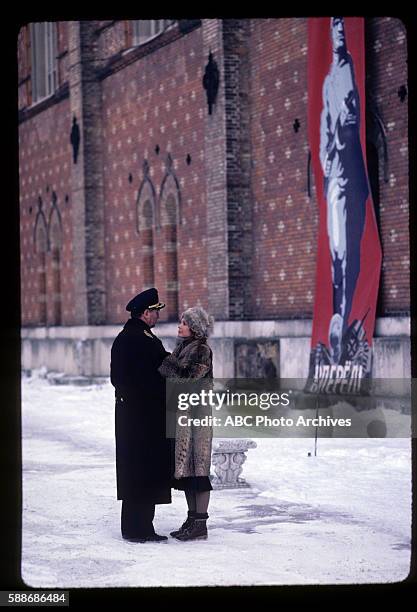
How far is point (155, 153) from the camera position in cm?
2106

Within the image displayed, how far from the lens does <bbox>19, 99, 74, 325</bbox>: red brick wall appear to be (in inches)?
1012

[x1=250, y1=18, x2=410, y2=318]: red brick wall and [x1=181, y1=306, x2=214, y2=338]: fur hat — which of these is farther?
[x1=250, y1=18, x2=410, y2=318]: red brick wall

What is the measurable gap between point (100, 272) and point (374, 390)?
11.3 metres

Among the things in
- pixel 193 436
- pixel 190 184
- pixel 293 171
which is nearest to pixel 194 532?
pixel 193 436

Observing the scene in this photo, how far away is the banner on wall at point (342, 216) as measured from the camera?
13625 mm

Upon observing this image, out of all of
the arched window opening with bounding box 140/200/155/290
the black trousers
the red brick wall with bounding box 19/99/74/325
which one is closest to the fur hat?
the black trousers

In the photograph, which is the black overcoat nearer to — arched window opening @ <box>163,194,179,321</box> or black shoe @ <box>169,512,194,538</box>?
black shoe @ <box>169,512,194,538</box>

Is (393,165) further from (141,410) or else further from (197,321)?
(141,410)

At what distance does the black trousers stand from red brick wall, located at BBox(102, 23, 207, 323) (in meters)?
12.2

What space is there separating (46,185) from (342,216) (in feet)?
46.8

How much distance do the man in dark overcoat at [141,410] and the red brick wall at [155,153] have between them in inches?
488

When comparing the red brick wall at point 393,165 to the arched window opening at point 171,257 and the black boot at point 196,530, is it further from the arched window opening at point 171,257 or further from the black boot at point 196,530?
the black boot at point 196,530

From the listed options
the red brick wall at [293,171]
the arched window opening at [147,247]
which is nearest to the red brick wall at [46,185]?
the arched window opening at [147,247]

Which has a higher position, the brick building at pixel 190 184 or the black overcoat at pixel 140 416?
the brick building at pixel 190 184
